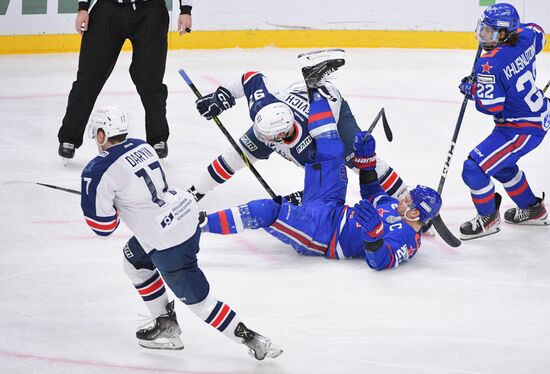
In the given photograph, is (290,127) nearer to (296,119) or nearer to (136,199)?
(296,119)

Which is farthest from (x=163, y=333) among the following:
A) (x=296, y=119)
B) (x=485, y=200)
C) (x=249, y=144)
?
(x=485, y=200)

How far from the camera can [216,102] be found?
518 cm

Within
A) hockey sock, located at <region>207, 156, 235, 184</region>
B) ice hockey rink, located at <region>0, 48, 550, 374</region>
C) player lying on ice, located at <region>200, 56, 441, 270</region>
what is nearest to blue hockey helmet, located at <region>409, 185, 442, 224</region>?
player lying on ice, located at <region>200, 56, 441, 270</region>

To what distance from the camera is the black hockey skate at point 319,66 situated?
5.05 meters

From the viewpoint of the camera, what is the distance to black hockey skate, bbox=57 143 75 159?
596cm

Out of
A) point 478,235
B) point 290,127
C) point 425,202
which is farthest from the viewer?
point 478,235

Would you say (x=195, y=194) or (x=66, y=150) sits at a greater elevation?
(x=195, y=194)

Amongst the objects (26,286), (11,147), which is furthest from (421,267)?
(11,147)

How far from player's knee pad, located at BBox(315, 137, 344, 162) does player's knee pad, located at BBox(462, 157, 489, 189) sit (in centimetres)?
65

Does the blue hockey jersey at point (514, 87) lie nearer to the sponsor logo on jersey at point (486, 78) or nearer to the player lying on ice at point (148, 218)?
the sponsor logo on jersey at point (486, 78)

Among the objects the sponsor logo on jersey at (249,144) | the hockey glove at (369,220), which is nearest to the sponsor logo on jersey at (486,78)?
the hockey glove at (369,220)

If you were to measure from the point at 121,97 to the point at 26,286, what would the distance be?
2.98 metres

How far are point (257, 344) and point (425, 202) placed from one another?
4.13ft

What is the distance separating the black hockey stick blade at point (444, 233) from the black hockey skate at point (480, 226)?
0.21 metres
